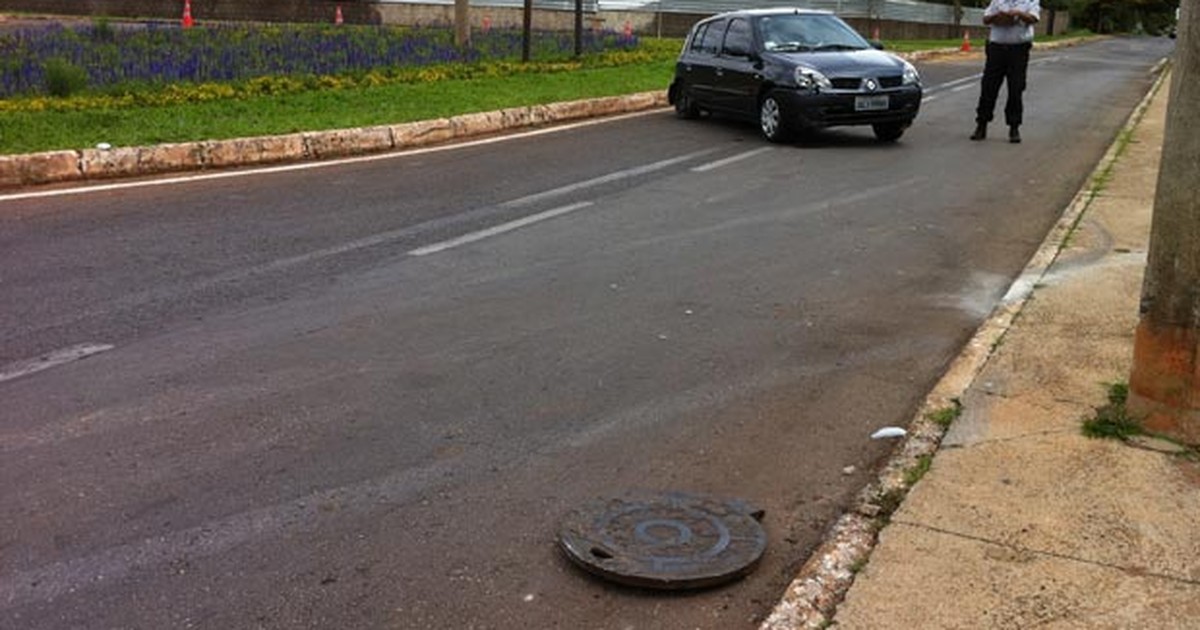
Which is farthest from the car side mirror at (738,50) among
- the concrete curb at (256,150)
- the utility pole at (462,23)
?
the utility pole at (462,23)

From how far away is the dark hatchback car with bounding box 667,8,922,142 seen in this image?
522 inches

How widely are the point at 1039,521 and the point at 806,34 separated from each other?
11326mm

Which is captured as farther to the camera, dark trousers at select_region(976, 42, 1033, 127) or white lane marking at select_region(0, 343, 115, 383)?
dark trousers at select_region(976, 42, 1033, 127)

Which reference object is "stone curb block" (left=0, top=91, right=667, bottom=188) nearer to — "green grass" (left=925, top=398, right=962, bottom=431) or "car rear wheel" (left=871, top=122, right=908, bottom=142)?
"car rear wheel" (left=871, top=122, right=908, bottom=142)

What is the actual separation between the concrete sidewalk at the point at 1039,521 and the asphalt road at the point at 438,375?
0.35m

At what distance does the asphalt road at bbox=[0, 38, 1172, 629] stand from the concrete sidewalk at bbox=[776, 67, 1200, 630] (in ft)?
1.16

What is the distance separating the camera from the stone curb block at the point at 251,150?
10180 millimetres

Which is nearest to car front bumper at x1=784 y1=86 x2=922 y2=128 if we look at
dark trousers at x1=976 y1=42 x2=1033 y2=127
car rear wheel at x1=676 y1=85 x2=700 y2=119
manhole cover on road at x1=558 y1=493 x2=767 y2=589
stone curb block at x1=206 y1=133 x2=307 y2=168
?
dark trousers at x1=976 y1=42 x2=1033 y2=127

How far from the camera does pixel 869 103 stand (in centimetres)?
1327

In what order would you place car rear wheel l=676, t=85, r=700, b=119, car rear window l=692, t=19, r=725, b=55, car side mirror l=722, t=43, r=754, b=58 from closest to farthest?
car side mirror l=722, t=43, r=754, b=58 → car rear window l=692, t=19, r=725, b=55 → car rear wheel l=676, t=85, r=700, b=119

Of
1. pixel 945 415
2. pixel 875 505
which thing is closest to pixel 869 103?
pixel 945 415

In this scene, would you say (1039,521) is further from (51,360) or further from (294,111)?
(294,111)

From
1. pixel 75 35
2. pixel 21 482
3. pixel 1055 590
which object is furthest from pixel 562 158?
pixel 75 35

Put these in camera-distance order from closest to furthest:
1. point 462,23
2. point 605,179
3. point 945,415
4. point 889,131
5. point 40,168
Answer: point 945,415, point 40,168, point 605,179, point 889,131, point 462,23
